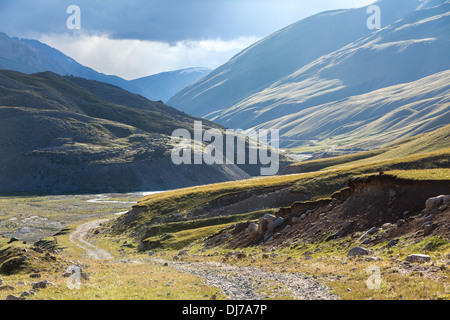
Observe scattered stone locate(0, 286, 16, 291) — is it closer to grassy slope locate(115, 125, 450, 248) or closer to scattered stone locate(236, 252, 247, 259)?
scattered stone locate(236, 252, 247, 259)

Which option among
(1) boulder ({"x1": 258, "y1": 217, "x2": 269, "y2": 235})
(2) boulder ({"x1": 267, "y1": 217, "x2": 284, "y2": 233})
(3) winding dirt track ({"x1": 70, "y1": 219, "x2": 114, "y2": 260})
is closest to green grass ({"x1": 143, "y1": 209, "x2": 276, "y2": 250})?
(3) winding dirt track ({"x1": 70, "y1": 219, "x2": 114, "y2": 260})

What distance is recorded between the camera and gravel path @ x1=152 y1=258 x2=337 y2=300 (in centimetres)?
2069

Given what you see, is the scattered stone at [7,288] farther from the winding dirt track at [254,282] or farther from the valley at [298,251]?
the winding dirt track at [254,282]

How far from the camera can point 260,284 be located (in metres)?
24.5

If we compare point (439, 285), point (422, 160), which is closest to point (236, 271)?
point (439, 285)

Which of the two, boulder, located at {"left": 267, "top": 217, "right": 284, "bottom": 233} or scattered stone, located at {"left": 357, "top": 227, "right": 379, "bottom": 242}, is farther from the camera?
boulder, located at {"left": 267, "top": 217, "right": 284, "bottom": 233}

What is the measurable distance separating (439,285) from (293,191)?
5674 centimetres

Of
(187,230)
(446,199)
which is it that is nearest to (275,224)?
(446,199)

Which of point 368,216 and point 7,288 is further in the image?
point 368,216

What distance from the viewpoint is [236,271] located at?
3150 centimetres

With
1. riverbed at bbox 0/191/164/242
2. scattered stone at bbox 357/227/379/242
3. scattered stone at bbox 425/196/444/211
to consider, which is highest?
scattered stone at bbox 425/196/444/211

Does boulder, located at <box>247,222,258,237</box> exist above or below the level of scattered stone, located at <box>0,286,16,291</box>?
below

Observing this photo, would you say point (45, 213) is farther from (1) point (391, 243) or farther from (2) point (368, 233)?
(1) point (391, 243)

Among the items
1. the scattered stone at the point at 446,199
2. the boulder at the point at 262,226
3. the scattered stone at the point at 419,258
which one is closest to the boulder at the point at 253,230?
the boulder at the point at 262,226
